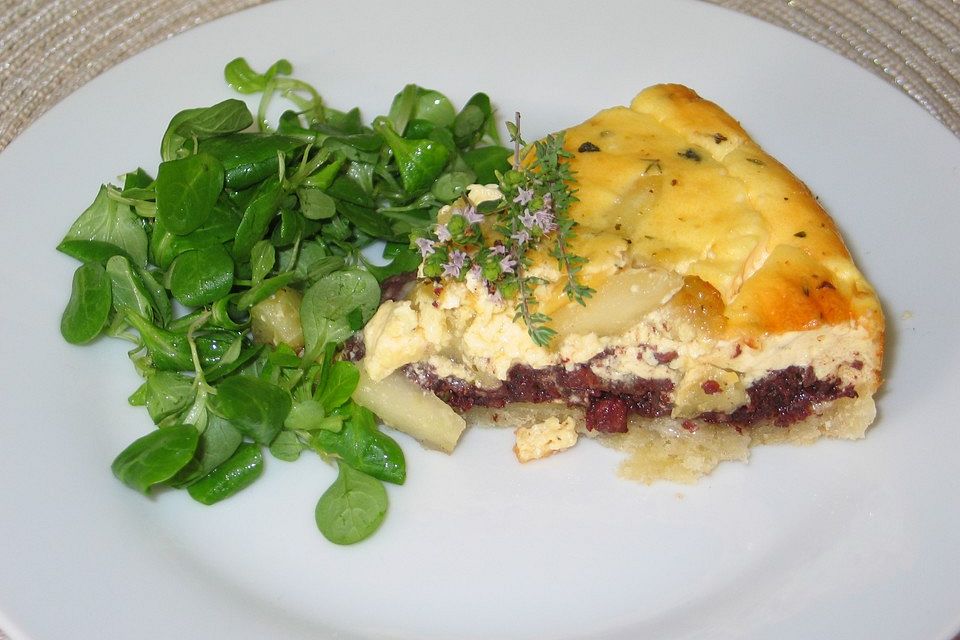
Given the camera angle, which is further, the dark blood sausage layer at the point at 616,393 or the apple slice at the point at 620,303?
the dark blood sausage layer at the point at 616,393

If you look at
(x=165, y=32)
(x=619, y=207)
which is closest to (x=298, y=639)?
(x=619, y=207)

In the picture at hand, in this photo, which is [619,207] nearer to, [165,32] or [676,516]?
[676,516]

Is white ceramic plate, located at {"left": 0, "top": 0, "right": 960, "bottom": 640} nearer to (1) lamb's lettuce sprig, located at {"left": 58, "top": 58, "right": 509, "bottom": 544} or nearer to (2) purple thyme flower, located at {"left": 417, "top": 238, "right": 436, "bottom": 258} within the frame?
(1) lamb's lettuce sprig, located at {"left": 58, "top": 58, "right": 509, "bottom": 544}

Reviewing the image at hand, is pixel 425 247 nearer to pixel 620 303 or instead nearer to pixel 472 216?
pixel 472 216

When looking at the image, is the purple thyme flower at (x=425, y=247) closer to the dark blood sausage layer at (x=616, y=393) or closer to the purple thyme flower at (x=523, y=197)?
the purple thyme flower at (x=523, y=197)

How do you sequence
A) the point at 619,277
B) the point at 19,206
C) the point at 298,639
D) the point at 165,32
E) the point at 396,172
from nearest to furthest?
the point at 298,639 → the point at 619,277 → the point at 19,206 → the point at 396,172 → the point at 165,32

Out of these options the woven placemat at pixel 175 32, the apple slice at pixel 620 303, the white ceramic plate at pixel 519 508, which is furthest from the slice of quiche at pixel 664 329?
the woven placemat at pixel 175 32

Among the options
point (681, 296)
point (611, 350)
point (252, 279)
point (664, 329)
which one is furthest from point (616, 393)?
point (252, 279)

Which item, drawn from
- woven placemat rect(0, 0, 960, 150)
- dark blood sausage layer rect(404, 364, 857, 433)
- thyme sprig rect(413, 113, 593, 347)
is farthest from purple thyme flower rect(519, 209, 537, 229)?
woven placemat rect(0, 0, 960, 150)
